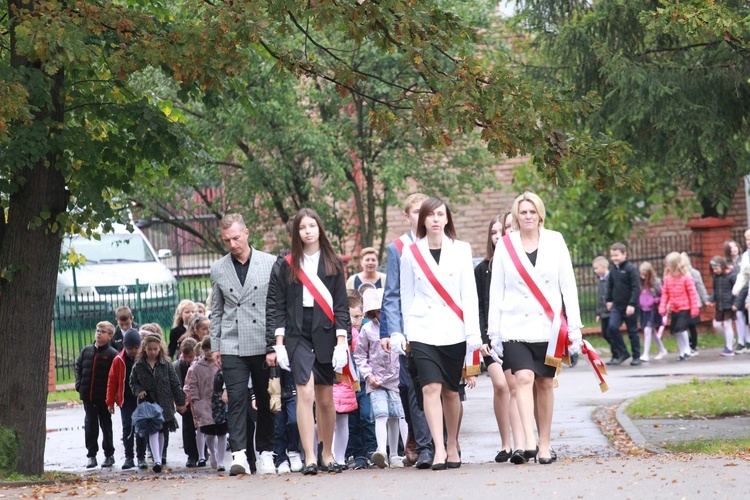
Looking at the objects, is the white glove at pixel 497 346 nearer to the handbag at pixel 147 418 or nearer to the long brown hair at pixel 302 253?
the long brown hair at pixel 302 253

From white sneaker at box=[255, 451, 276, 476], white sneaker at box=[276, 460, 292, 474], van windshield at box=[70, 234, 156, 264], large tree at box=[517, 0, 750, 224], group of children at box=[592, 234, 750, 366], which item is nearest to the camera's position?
white sneaker at box=[255, 451, 276, 476]

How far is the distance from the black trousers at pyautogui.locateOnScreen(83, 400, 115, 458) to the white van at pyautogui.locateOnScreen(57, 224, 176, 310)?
7609 mm

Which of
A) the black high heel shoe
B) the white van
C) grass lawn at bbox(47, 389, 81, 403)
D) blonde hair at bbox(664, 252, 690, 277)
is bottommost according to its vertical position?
the black high heel shoe

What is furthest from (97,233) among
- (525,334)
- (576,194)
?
(576,194)

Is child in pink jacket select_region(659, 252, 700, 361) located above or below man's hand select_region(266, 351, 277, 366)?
above

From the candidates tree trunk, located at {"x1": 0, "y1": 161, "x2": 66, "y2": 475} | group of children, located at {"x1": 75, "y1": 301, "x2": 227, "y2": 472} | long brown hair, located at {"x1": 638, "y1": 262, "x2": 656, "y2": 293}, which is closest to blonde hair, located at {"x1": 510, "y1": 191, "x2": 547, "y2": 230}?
group of children, located at {"x1": 75, "y1": 301, "x2": 227, "y2": 472}

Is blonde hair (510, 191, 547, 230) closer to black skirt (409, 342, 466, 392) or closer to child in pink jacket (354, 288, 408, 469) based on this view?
black skirt (409, 342, 466, 392)

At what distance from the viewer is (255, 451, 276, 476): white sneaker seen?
10.1 m

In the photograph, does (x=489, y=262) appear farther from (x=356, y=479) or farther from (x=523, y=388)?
(x=356, y=479)

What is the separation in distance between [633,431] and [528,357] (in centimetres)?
344

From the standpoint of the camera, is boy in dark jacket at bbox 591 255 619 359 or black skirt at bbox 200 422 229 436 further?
boy in dark jacket at bbox 591 255 619 359

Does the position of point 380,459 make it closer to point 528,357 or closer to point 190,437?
point 528,357

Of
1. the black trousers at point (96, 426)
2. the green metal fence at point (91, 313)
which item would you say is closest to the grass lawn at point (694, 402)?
the black trousers at point (96, 426)

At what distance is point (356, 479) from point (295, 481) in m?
0.42
